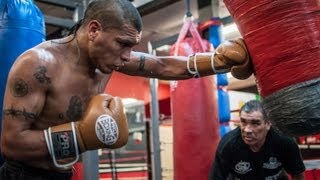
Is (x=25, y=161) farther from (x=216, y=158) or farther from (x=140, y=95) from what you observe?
(x=140, y=95)

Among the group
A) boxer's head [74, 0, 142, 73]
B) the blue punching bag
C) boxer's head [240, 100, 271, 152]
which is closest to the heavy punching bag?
boxer's head [74, 0, 142, 73]

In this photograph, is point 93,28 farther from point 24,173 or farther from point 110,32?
point 24,173

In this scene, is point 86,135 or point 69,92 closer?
point 86,135

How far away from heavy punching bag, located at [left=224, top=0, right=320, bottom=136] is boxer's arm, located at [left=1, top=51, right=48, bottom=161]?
34.9 inches

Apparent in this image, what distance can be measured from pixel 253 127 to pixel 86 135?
1700 mm

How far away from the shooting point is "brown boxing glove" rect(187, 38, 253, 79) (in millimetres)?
1848

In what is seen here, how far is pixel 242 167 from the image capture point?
299 cm

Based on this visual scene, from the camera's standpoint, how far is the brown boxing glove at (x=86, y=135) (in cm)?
159

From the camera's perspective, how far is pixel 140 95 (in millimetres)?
9055

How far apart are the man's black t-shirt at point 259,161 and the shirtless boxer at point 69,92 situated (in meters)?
1.11

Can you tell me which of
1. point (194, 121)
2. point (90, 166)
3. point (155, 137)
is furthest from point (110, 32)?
point (155, 137)

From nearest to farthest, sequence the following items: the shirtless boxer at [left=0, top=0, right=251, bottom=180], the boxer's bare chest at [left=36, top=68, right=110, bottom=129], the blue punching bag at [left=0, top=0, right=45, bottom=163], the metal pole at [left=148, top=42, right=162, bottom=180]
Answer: the shirtless boxer at [left=0, top=0, right=251, bottom=180] → the boxer's bare chest at [left=36, top=68, right=110, bottom=129] → the blue punching bag at [left=0, top=0, right=45, bottom=163] → the metal pole at [left=148, top=42, right=162, bottom=180]

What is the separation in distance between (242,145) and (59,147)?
5.85 feet

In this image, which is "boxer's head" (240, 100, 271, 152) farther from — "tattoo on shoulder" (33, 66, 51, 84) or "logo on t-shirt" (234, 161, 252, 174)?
"tattoo on shoulder" (33, 66, 51, 84)
